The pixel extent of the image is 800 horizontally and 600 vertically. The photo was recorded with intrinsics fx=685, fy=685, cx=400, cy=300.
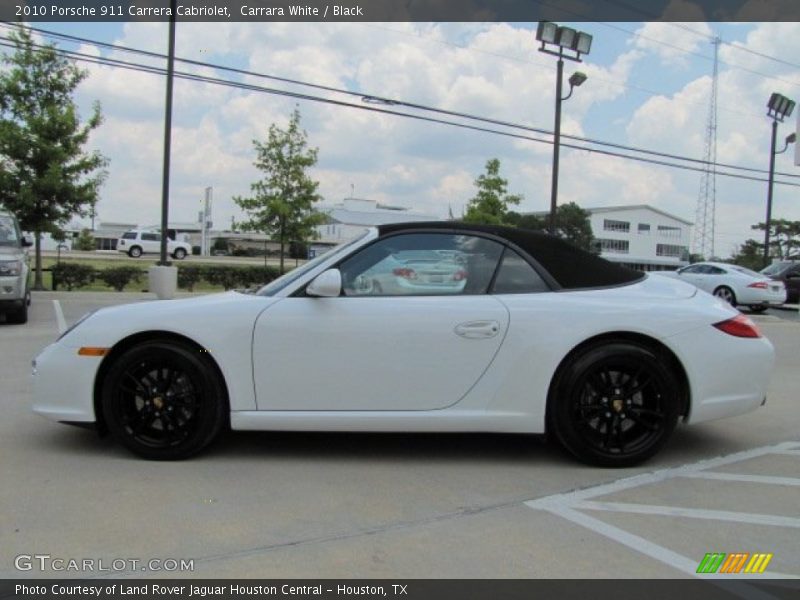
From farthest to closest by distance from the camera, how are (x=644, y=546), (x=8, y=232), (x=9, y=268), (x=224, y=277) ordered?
(x=224, y=277), (x=8, y=232), (x=9, y=268), (x=644, y=546)

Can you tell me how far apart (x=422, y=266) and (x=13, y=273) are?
8851 millimetres

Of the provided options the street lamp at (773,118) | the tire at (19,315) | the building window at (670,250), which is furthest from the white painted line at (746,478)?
the building window at (670,250)

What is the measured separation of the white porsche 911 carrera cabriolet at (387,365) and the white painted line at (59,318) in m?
6.60

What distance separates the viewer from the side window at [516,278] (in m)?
4.37

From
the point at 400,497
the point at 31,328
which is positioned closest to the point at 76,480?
the point at 400,497

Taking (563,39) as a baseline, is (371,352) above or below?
below

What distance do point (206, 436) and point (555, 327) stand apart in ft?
7.37

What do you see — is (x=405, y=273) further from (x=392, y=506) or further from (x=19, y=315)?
(x=19, y=315)

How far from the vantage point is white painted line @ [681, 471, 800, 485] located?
4172 millimetres

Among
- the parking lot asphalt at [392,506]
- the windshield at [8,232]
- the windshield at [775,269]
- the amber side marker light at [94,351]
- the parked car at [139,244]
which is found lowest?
the parking lot asphalt at [392,506]

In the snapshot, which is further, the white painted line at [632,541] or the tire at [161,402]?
the tire at [161,402]

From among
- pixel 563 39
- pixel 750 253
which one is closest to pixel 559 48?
pixel 563 39

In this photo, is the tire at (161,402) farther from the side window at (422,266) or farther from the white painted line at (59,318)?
the white painted line at (59,318)

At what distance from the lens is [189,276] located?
70.3 ft
